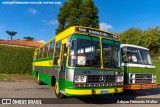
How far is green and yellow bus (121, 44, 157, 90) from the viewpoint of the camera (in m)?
12.2

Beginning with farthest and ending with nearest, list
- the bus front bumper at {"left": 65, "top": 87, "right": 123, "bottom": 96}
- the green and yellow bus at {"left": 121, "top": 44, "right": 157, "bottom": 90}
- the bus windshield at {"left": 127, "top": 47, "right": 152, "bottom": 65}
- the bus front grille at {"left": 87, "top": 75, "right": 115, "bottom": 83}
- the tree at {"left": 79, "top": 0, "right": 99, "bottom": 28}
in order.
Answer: the tree at {"left": 79, "top": 0, "right": 99, "bottom": 28}
the bus windshield at {"left": 127, "top": 47, "right": 152, "bottom": 65}
the green and yellow bus at {"left": 121, "top": 44, "right": 157, "bottom": 90}
the bus front grille at {"left": 87, "top": 75, "right": 115, "bottom": 83}
the bus front bumper at {"left": 65, "top": 87, "right": 123, "bottom": 96}

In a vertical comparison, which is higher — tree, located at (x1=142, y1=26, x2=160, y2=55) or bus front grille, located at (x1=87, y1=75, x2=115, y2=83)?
tree, located at (x1=142, y1=26, x2=160, y2=55)

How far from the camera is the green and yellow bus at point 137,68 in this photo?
479 inches

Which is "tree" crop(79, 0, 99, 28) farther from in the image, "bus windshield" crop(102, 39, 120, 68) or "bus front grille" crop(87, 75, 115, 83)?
"bus front grille" crop(87, 75, 115, 83)

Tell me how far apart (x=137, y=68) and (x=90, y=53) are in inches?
146

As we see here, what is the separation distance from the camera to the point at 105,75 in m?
9.88

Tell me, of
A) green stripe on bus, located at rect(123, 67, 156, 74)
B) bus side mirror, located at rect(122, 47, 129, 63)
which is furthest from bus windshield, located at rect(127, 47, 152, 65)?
green stripe on bus, located at rect(123, 67, 156, 74)

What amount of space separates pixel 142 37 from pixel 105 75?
43.8 m

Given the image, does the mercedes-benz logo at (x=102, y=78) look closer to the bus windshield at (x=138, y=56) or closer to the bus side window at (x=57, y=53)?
the bus side window at (x=57, y=53)

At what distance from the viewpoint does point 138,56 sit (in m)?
12.7

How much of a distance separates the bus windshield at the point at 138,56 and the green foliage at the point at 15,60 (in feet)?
44.8

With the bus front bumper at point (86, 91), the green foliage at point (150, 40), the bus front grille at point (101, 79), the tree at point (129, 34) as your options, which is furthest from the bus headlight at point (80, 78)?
the tree at point (129, 34)

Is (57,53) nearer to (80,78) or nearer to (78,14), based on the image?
(80,78)

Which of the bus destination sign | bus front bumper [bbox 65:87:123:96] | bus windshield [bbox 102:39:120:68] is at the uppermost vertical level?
the bus destination sign
